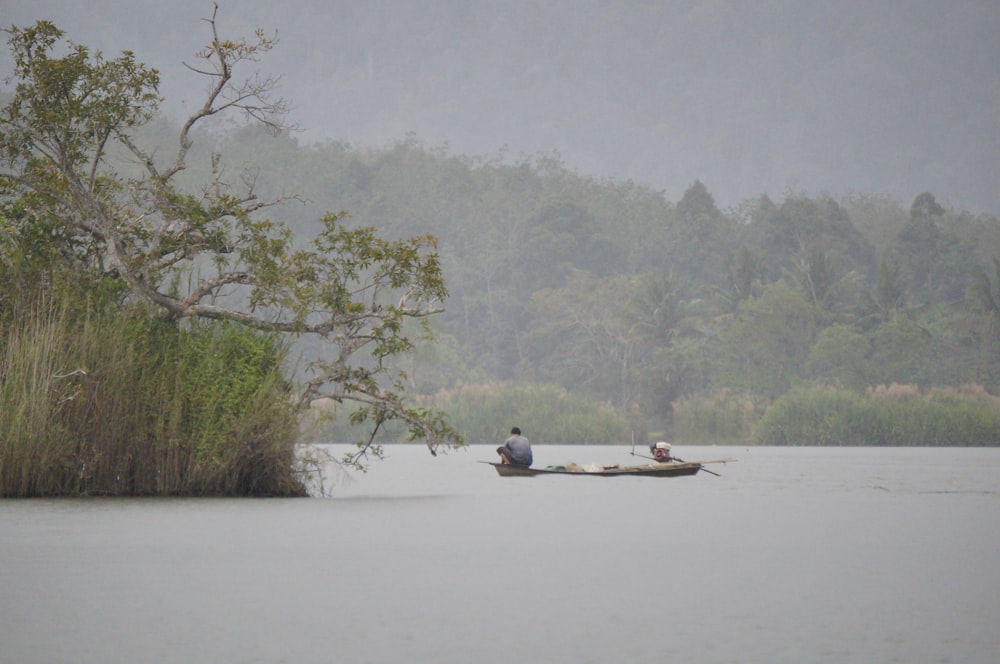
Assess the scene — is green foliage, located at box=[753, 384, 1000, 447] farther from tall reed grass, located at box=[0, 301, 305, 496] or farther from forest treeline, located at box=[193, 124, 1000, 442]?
tall reed grass, located at box=[0, 301, 305, 496]

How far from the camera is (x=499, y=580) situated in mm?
10055

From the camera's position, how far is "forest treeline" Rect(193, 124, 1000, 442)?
194 ft

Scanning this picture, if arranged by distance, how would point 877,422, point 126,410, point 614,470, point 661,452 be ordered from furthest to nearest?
point 877,422 → point 661,452 → point 614,470 → point 126,410

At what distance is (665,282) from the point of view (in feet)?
209

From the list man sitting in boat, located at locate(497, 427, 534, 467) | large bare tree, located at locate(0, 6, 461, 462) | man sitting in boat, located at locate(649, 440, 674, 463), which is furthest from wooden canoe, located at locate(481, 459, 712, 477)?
large bare tree, located at locate(0, 6, 461, 462)

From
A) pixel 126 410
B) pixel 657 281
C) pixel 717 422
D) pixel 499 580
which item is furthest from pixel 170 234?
pixel 657 281

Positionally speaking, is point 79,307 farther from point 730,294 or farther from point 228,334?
point 730,294

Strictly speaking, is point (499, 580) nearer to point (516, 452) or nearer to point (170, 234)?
point (170, 234)

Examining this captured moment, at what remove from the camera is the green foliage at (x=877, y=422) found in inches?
1569

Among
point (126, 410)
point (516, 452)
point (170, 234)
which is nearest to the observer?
point (126, 410)

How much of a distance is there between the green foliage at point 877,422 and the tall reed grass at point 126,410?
26684 mm

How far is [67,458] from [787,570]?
8813mm

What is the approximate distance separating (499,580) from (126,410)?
733cm

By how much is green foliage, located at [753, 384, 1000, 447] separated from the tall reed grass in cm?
2668
